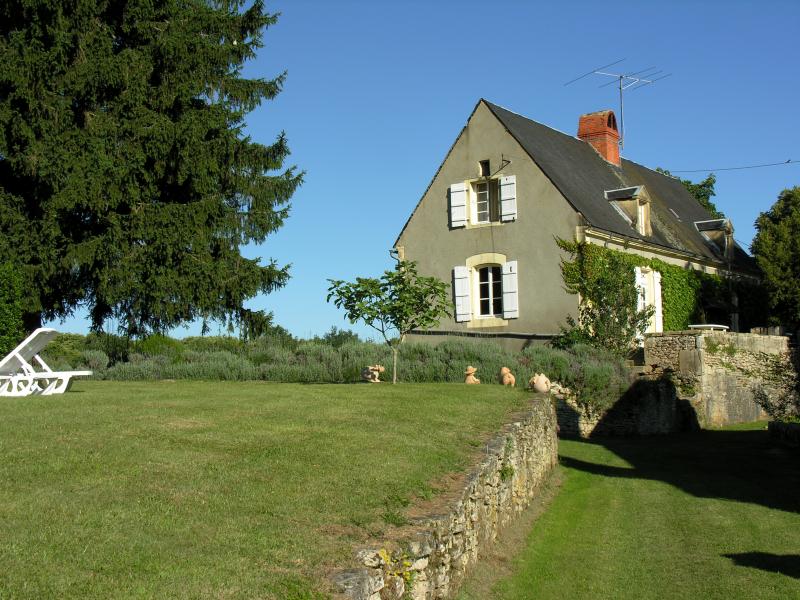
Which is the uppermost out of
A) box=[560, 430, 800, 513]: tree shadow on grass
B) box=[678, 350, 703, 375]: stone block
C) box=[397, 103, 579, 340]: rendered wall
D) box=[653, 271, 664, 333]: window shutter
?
box=[397, 103, 579, 340]: rendered wall

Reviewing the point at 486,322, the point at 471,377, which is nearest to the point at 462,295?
the point at 486,322

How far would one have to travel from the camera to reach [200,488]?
6516 millimetres

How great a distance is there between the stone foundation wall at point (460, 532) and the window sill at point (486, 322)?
11.8 metres

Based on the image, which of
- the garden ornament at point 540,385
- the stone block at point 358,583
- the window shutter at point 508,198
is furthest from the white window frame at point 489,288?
the stone block at point 358,583

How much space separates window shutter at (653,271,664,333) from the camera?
2738 centimetres

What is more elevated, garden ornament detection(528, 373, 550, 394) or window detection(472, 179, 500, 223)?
window detection(472, 179, 500, 223)

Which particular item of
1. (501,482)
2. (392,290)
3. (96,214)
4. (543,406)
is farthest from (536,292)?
(501,482)

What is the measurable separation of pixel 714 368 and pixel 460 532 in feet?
56.1

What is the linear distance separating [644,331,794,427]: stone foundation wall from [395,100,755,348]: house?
10.5 ft

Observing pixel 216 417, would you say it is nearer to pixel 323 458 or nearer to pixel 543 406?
pixel 323 458

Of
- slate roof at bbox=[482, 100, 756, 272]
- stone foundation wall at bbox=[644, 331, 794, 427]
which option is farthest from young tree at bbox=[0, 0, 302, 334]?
stone foundation wall at bbox=[644, 331, 794, 427]

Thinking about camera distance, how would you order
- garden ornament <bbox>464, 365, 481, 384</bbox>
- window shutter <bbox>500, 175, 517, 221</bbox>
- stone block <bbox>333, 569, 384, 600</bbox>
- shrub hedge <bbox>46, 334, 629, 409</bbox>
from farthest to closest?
window shutter <bbox>500, 175, 517, 221</bbox> < shrub hedge <bbox>46, 334, 629, 409</bbox> < garden ornament <bbox>464, 365, 481, 384</bbox> < stone block <bbox>333, 569, 384, 600</bbox>

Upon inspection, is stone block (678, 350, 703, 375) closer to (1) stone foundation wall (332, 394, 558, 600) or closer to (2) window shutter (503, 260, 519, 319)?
(2) window shutter (503, 260, 519, 319)

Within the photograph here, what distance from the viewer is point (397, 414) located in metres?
11.6
